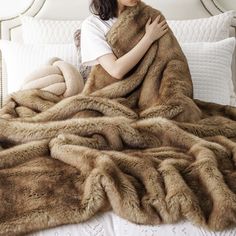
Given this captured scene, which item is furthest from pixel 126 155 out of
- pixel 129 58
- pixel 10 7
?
pixel 10 7

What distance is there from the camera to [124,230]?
115 centimetres

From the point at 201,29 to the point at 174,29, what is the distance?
0.15 meters

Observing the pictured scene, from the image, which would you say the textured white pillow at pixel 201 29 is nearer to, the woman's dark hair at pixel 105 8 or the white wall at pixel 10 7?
the woman's dark hair at pixel 105 8

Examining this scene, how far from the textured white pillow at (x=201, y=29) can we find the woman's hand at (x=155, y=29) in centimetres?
48

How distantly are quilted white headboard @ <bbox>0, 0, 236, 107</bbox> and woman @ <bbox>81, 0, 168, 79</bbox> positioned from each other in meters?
0.58

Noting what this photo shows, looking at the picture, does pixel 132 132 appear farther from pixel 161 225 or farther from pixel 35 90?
pixel 35 90

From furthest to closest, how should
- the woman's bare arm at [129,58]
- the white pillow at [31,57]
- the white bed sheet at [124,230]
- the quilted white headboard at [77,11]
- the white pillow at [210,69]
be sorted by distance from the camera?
the quilted white headboard at [77,11], the white pillow at [31,57], the white pillow at [210,69], the woman's bare arm at [129,58], the white bed sheet at [124,230]

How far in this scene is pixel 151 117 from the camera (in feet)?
5.61

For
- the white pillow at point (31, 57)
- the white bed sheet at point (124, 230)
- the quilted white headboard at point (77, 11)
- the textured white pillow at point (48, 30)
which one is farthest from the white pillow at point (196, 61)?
the white bed sheet at point (124, 230)

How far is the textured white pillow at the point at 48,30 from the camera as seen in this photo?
2619mm

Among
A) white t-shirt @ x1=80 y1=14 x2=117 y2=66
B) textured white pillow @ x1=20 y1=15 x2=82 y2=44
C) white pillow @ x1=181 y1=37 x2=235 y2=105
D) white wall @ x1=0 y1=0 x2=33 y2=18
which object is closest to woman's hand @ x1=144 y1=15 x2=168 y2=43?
white t-shirt @ x1=80 y1=14 x2=117 y2=66

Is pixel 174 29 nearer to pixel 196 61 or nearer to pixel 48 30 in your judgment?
pixel 196 61

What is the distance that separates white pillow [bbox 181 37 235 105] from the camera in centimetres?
228

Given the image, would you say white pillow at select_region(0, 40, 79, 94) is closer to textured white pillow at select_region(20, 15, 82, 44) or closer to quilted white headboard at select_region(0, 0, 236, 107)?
textured white pillow at select_region(20, 15, 82, 44)
